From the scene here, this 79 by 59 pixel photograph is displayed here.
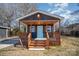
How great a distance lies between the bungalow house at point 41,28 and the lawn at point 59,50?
0.19 metres

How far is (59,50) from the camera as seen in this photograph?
10531mm

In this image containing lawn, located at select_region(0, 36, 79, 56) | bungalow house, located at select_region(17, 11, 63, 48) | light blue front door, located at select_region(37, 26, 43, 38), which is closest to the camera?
lawn, located at select_region(0, 36, 79, 56)

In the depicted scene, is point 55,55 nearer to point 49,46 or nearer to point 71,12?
point 49,46

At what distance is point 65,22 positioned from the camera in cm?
1052

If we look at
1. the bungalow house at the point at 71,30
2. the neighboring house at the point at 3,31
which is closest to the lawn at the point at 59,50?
the bungalow house at the point at 71,30

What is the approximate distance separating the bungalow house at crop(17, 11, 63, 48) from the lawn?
0.19 meters

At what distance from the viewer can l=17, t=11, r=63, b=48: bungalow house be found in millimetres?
10609

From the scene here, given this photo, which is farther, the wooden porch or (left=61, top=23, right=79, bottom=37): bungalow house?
the wooden porch

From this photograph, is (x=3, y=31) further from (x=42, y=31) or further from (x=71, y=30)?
(x=71, y=30)

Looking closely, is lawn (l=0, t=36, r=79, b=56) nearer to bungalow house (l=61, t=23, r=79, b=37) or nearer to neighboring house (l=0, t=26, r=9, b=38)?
bungalow house (l=61, t=23, r=79, b=37)

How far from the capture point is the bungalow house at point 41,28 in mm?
10609

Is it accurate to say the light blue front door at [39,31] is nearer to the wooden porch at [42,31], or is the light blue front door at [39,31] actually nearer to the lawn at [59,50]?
the wooden porch at [42,31]

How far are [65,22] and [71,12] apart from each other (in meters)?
0.32

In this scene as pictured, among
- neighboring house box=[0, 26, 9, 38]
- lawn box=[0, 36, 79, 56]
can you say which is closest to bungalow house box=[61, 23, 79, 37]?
lawn box=[0, 36, 79, 56]
